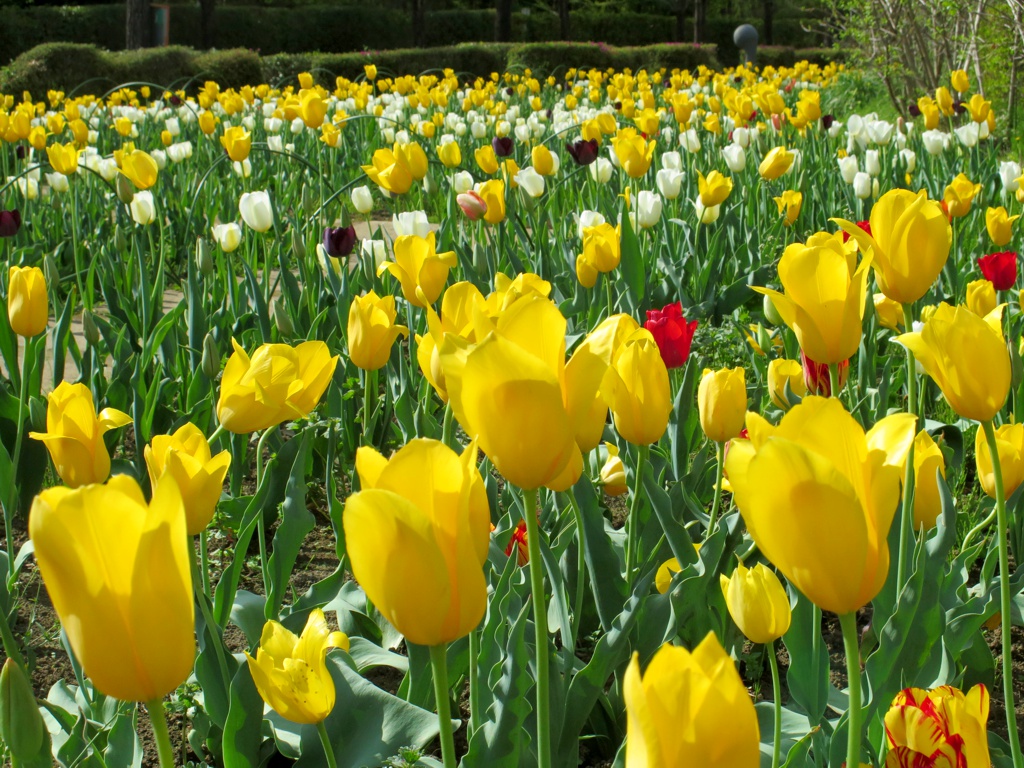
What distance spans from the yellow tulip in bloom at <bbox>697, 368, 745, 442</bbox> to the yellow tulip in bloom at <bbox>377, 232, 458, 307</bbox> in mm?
595

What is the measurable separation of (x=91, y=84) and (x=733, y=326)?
1280cm

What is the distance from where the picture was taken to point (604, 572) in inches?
58.9

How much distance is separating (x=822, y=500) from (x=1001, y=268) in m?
1.99

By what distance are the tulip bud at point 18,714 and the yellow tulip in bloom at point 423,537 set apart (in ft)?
0.98

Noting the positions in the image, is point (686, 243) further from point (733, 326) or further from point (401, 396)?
point (401, 396)

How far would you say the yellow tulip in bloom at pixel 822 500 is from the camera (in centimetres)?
66

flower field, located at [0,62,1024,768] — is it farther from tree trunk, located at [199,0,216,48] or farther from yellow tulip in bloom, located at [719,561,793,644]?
tree trunk, located at [199,0,216,48]

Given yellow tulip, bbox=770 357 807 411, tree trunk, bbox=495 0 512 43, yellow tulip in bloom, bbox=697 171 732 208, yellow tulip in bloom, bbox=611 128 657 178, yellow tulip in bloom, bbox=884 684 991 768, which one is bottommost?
yellow tulip in bloom, bbox=884 684 991 768

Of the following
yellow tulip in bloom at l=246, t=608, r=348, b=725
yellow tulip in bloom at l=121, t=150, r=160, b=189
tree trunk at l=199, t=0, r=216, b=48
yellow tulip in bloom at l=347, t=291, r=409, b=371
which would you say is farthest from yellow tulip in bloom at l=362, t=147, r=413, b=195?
tree trunk at l=199, t=0, r=216, b=48

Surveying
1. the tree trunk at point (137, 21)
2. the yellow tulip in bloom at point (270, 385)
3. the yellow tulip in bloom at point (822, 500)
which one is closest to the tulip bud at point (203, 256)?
the yellow tulip in bloom at point (270, 385)

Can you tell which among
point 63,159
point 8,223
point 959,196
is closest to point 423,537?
point 959,196

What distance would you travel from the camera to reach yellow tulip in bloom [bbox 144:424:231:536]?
110 centimetres

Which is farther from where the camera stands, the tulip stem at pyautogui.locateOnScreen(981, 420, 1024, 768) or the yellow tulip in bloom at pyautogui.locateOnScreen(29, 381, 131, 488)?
the yellow tulip in bloom at pyautogui.locateOnScreen(29, 381, 131, 488)

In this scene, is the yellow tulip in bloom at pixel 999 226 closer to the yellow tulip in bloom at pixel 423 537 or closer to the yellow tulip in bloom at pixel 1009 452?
the yellow tulip in bloom at pixel 1009 452
